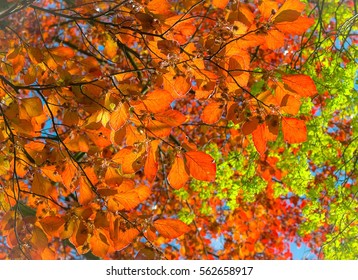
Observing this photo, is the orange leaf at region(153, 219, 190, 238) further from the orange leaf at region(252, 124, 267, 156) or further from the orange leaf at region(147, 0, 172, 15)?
the orange leaf at region(147, 0, 172, 15)

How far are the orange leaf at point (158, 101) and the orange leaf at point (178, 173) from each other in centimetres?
28

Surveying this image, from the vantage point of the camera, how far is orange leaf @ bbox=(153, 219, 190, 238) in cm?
221

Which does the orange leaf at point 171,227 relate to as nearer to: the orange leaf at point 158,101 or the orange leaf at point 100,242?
the orange leaf at point 100,242

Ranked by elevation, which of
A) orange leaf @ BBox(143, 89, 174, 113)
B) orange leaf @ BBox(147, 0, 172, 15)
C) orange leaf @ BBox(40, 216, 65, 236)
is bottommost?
orange leaf @ BBox(40, 216, 65, 236)

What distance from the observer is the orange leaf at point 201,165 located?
2.16 meters

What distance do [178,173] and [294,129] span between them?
65 centimetres

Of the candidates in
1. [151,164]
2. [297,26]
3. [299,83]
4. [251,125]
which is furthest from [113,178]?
[297,26]

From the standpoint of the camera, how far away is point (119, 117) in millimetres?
2178

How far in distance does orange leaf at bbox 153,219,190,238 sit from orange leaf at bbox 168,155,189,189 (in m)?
0.19

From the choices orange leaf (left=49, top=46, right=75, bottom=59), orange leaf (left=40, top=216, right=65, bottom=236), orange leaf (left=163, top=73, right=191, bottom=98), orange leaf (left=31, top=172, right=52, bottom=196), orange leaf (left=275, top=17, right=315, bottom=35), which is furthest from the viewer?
orange leaf (left=49, top=46, right=75, bottom=59)

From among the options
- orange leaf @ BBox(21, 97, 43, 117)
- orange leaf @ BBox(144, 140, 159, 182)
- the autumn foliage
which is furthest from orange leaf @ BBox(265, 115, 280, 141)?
orange leaf @ BBox(21, 97, 43, 117)

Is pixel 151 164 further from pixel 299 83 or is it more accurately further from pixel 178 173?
pixel 299 83

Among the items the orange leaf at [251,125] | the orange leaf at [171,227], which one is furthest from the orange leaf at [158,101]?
the orange leaf at [171,227]
